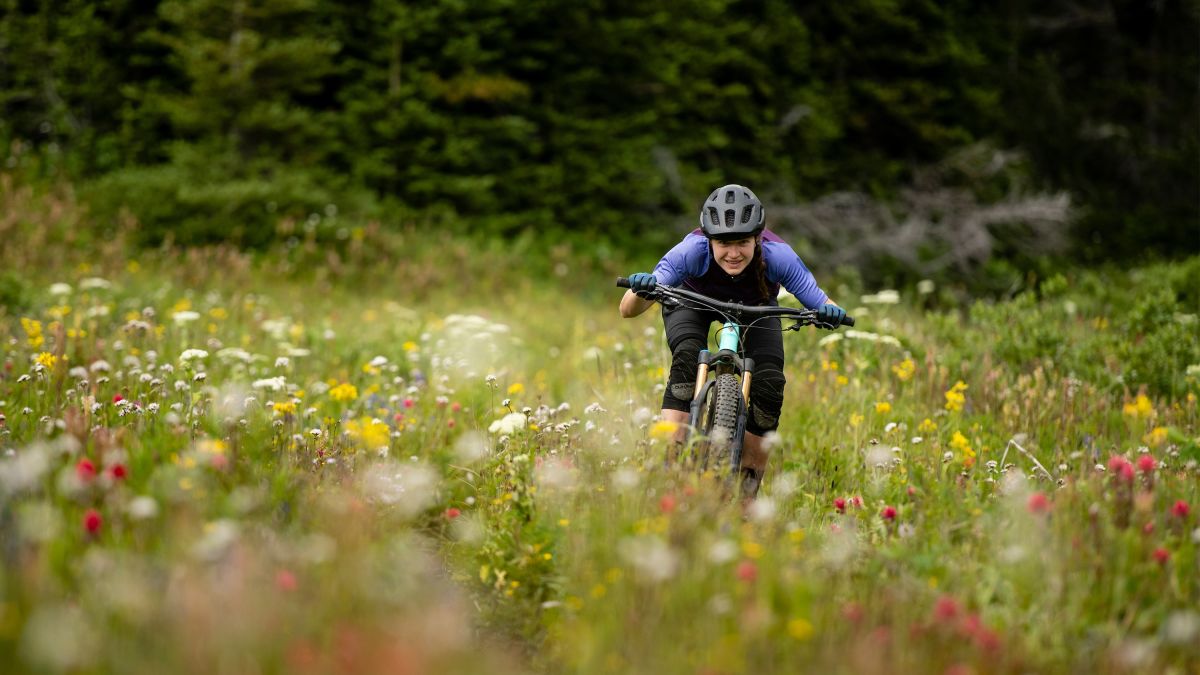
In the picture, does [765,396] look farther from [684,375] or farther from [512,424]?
[512,424]

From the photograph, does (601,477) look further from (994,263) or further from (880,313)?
(994,263)

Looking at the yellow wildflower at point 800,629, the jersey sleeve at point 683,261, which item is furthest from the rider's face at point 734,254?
the yellow wildflower at point 800,629

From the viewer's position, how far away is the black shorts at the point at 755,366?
511 centimetres

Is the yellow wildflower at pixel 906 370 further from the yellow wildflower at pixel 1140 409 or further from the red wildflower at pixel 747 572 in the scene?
the red wildflower at pixel 747 572

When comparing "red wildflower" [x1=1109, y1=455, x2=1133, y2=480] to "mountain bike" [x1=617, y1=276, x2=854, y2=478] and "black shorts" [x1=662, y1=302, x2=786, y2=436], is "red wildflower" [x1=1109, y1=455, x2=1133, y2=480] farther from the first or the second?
"black shorts" [x1=662, y1=302, x2=786, y2=436]

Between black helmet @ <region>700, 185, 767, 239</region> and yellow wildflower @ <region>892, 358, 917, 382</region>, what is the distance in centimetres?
255

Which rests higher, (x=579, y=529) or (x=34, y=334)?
(x=34, y=334)

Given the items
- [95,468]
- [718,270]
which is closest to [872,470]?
[718,270]

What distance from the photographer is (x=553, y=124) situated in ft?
58.9

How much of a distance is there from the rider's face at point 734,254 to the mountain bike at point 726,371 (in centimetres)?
26

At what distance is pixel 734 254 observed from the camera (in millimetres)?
5066

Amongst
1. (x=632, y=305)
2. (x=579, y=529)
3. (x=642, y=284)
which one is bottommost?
(x=579, y=529)

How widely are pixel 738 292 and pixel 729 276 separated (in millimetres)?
126

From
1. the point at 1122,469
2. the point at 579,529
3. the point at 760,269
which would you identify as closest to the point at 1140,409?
the point at 1122,469
